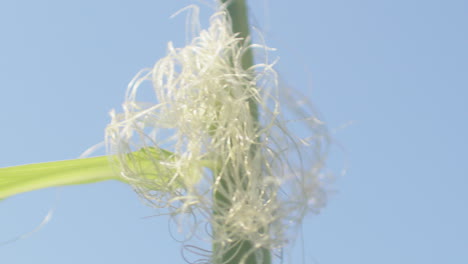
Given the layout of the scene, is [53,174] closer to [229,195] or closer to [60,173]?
[60,173]

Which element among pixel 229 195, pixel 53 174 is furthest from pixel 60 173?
pixel 229 195

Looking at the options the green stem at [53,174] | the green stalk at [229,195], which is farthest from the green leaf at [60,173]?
the green stalk at [229,195]

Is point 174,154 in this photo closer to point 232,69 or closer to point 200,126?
point 200,126

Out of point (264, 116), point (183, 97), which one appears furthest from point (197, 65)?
point (264, 116)

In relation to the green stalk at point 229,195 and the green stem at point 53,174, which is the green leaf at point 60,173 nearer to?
the green stem at point 53,174

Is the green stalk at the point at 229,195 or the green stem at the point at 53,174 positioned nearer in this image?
the green stalk at the point at 229,195

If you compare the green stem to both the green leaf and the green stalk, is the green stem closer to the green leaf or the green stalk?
the green leaf
